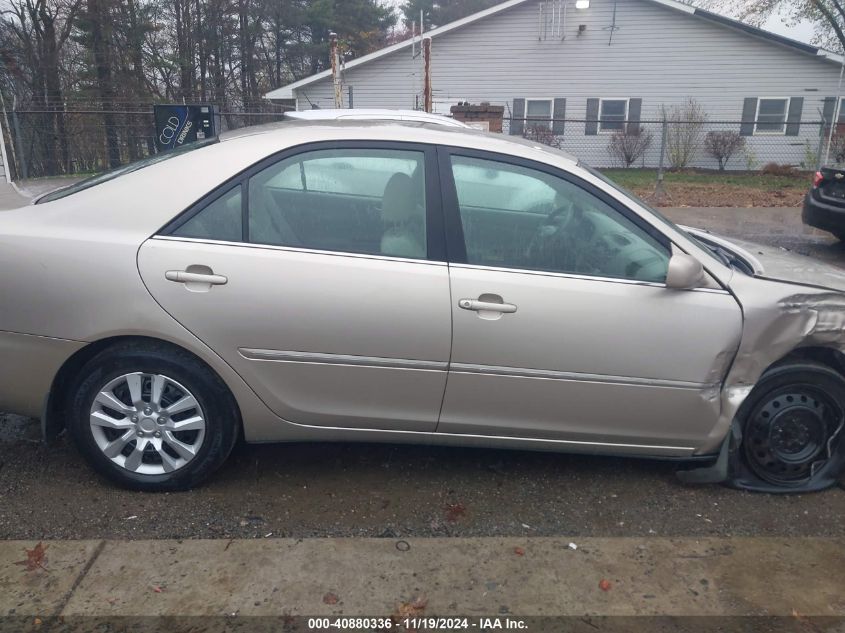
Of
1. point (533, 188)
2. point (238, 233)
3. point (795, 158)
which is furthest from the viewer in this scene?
point (795, 158)

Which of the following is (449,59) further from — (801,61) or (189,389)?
(189,389)

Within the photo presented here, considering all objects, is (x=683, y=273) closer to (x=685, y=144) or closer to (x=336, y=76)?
(x=336, y=76)

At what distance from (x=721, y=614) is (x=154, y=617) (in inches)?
78.7

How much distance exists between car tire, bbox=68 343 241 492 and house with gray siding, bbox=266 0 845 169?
1929 cm

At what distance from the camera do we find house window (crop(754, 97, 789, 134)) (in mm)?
22266

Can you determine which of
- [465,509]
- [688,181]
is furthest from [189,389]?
[688,181]

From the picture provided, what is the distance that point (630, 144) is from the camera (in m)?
22.2

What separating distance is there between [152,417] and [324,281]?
978 mm

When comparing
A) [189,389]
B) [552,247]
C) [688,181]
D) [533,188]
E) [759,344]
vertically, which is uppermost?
[533,188]

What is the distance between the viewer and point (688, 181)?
60.9 feet

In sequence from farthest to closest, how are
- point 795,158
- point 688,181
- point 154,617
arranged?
point 795,158 < point 688,181 < point 154,617

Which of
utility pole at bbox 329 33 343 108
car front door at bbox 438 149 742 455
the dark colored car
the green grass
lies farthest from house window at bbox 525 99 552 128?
car front door at bbox 438 149 742 455

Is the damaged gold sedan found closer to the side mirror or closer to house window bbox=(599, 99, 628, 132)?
the side mirror

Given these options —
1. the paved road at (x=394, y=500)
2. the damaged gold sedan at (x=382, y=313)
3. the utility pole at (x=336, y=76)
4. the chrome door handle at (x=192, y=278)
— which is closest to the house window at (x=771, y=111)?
the utility pole at (x=336, y=76)
